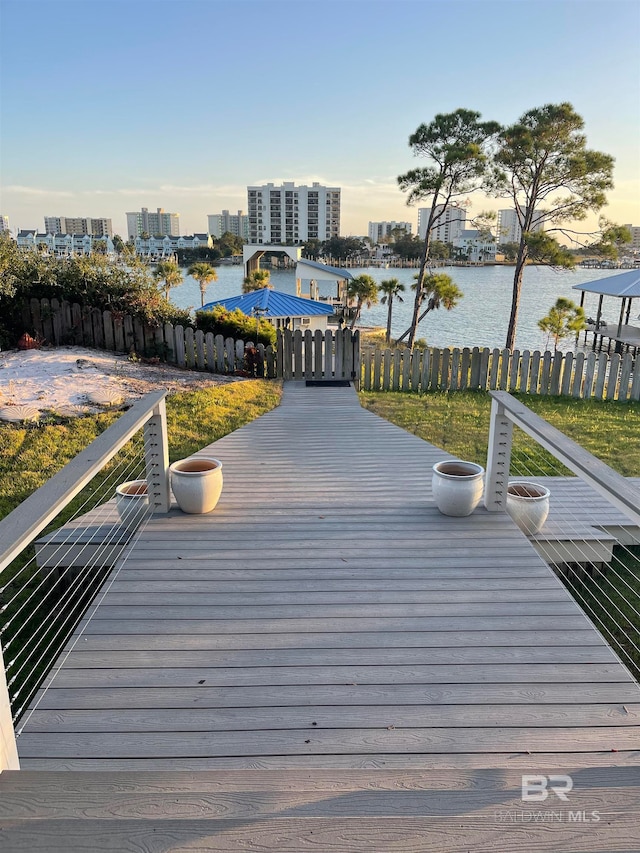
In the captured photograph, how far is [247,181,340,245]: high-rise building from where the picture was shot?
389ft

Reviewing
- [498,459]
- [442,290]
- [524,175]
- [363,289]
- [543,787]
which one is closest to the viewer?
[543,787]

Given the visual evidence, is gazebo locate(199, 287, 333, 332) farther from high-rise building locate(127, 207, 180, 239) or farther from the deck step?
high-rise building locate(127, 207, 180, 239)

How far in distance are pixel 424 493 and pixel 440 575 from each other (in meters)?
1.50

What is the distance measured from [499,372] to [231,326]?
18.9 ft

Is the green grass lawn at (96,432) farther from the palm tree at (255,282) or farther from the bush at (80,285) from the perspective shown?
the palm tree at (255,282)

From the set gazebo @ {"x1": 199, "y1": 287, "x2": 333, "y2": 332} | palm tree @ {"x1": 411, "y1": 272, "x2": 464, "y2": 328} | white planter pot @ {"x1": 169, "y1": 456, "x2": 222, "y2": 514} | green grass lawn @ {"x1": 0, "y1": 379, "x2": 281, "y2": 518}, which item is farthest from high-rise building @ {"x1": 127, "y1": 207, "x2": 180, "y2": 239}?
white planter pot @ {"x1": 169, "y1": 456, "x2": 222, "y2": 514}

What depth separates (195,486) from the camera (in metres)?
4.35

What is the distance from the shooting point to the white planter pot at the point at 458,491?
436 centimetres

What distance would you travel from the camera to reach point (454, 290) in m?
27.2

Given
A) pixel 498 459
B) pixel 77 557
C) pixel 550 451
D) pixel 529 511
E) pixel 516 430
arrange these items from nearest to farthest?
pixel 550 451
pixel 77 557
pixel 529 511
pixel 498 459
pixel 516 430

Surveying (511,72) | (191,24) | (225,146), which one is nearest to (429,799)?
(191,24)

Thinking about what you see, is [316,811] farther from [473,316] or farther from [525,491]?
[473,316]

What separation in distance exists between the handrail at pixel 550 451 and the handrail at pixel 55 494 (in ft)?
6.89

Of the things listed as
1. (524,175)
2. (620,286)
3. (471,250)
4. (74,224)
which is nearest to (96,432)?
(620,286)
